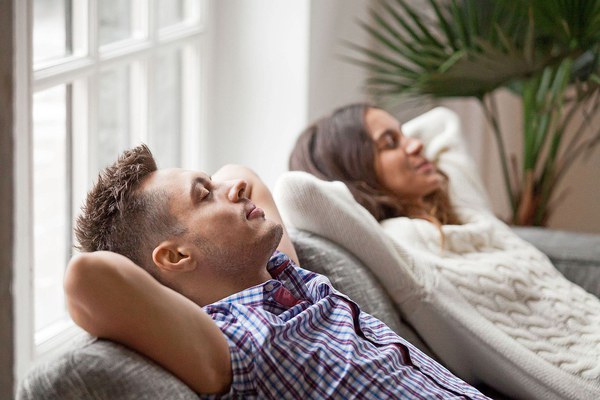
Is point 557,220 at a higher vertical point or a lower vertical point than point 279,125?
lower

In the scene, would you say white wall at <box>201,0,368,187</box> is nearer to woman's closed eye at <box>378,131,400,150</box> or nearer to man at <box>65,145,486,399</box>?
woman's closed eye at <box>378,131,400,150</box>

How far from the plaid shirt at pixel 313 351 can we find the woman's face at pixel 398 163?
0.78 metres

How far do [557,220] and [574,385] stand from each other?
2.25m

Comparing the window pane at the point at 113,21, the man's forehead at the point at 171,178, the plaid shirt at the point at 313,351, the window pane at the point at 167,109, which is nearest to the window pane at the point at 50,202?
the window pane at the point at 113,21

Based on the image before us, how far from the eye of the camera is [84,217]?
5.35 feet

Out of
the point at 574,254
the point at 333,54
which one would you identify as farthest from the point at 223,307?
the point at 333,54

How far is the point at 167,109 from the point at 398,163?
73cm

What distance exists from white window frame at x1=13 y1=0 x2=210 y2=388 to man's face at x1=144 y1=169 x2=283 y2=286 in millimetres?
263

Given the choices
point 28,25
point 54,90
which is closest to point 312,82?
point 54,90

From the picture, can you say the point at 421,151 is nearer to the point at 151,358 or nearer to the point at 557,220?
the point at 151,358

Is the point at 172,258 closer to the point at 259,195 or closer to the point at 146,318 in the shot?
the point at 146,318

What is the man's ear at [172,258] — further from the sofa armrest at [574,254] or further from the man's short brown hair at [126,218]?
the sofa armrest at [574,254]

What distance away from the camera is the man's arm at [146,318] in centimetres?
136

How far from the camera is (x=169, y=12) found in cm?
279
